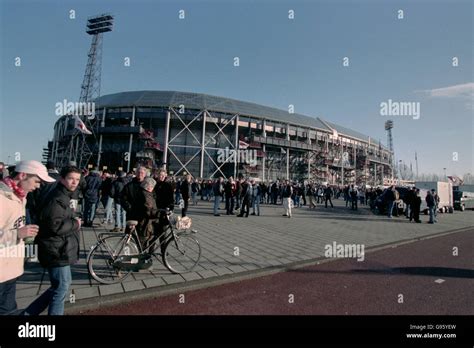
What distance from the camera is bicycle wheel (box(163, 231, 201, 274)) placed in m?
5.01

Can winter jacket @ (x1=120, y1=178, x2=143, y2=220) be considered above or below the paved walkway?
above

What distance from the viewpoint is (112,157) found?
1682 inches

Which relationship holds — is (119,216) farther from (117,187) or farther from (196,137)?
(196,137)

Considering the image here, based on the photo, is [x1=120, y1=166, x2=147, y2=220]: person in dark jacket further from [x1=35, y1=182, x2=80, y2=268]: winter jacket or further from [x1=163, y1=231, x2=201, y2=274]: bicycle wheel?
[x1=35, y1=182, x2=80, y2=268]: winter jacket

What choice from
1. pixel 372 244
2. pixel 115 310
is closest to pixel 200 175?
pixel 372 244

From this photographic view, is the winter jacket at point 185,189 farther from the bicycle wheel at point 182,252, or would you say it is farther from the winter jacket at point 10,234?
the winter jacket at point 10,234

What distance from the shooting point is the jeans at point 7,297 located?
2.41m

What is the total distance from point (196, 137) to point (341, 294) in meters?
42.9

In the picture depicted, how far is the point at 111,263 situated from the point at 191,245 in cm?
147

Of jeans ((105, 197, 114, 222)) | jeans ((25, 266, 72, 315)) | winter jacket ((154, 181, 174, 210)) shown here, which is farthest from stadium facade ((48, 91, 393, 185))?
jeans ((25, 266, 72, 315))

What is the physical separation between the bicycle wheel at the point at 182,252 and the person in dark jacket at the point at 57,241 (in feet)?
7.39

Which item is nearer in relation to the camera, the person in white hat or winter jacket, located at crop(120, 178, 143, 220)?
the person in white hat

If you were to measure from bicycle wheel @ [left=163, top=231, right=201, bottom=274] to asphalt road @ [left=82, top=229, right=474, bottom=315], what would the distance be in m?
0.89

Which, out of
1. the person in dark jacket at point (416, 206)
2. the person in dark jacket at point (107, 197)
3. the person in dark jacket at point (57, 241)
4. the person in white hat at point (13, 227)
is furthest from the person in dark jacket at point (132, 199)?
the person in dark jacket at point (416, 206)
